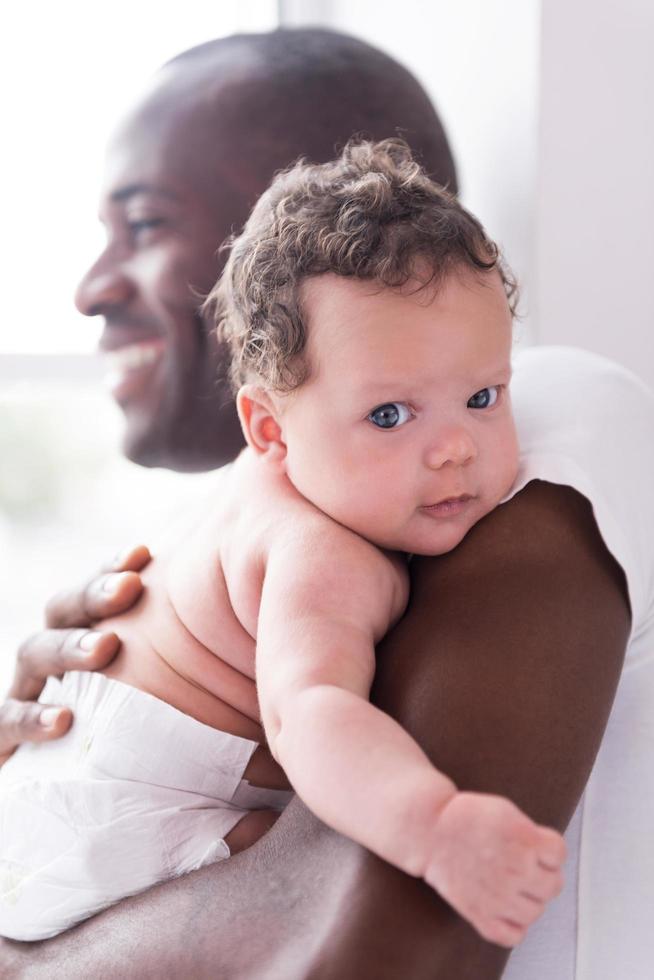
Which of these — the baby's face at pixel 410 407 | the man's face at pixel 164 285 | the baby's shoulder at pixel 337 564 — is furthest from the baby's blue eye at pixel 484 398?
the man's face at pixel 164 285

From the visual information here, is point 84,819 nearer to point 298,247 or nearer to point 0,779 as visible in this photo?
point 0,779

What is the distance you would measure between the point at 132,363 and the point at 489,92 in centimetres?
71

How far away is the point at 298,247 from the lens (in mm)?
949

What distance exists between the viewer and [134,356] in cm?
166

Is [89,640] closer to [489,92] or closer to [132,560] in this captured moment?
[132,560]

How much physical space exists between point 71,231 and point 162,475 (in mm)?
656

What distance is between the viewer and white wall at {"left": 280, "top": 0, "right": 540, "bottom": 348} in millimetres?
1639

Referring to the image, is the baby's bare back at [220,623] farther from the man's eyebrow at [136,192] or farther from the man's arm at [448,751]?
the man's eyebrow at [136,192]

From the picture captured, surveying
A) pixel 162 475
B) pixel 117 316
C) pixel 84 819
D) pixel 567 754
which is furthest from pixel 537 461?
pixel 162 475

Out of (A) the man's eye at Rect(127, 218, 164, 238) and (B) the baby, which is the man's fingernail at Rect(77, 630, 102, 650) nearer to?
(B) the baby

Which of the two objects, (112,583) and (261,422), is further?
(112,583)

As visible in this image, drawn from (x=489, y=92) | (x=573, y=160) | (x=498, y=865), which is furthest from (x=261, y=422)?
(x=489, y=92)

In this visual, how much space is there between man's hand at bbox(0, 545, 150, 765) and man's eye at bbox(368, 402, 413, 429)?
1.33ft

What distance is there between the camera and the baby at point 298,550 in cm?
81
